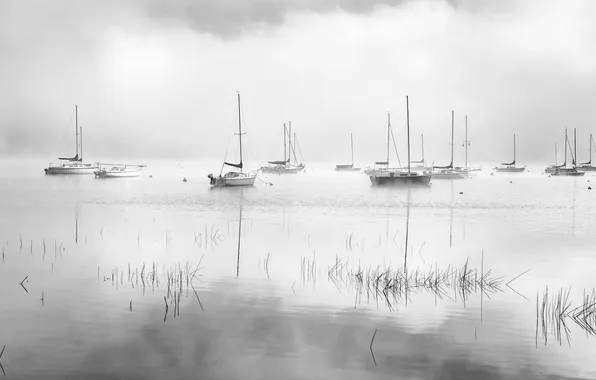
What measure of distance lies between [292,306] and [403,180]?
80.7 metres

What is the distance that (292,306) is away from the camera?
17.5 meters

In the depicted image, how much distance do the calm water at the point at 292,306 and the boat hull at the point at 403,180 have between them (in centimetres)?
5886

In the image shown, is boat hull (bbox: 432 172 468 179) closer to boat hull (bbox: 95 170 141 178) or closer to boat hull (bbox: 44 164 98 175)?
boat hull (bbox: 95 170 141 178)

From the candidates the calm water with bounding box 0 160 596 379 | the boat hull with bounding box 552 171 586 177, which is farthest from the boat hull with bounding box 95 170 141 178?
the boat hull with bounding box 552 171 586 177

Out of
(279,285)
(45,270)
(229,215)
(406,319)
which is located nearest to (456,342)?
(406,319)

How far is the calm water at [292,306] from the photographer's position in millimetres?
12547

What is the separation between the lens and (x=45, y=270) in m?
23.0

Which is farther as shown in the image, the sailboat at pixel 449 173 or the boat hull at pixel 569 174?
the boat hull at pixel 569 174

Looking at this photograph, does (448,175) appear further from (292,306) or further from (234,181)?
(292,306)

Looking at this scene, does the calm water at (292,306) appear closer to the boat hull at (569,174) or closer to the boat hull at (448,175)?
the boat hull at (448,175)

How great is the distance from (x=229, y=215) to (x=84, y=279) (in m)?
28.7

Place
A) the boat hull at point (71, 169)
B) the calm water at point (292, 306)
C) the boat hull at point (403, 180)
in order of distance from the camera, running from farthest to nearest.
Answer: the boat hull at point (71, 169) → the boat hull at point (403, 180) → the calm water at point (292, 306)

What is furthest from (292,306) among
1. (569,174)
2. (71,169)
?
(569,174)

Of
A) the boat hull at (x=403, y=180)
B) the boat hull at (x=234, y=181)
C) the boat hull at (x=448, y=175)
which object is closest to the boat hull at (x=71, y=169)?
the boat hull at (x=234, y=181)
